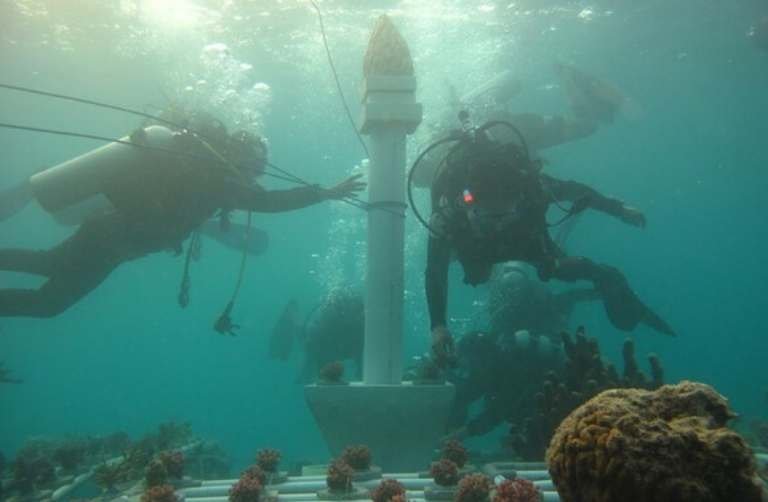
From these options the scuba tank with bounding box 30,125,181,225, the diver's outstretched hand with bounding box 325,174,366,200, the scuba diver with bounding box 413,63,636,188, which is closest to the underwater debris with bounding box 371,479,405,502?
the diver's outstretched hand with bounding box 325,174,366,200

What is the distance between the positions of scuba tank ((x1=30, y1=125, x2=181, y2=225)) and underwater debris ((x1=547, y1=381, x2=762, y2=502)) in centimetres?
704

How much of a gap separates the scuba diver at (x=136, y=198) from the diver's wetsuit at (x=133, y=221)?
1 centimetres

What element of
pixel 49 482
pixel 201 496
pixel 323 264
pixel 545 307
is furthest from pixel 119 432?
pixel 323 264

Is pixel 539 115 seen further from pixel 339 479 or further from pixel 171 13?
pixel 171 13

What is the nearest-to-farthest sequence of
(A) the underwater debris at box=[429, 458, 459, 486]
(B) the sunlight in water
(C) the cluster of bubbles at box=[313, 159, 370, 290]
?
(A) the underwater debris at box=[429, 458, 459, 486] < (B) the sunlight in water < (C) the cluster of bubbles at box=[313, 159, 370, 290]

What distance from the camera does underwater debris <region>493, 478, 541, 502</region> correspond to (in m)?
4.21

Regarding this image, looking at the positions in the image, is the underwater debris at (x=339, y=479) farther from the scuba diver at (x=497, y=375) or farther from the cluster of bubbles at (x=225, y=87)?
the cluster of bubbles at (x=225, y=87)

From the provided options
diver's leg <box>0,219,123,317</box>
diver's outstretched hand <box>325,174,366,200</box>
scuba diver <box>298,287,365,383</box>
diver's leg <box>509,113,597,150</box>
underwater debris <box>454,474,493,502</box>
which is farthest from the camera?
diver's leg <box>509,113,597,150</box>

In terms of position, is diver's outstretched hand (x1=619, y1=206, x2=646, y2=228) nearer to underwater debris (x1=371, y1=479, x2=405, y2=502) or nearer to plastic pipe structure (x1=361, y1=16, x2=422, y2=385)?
plastic pipe structure (x1=361, y1=16, x2=422, y2=385)

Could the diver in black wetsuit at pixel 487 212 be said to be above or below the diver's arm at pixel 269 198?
below

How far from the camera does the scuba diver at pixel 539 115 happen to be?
15.4m

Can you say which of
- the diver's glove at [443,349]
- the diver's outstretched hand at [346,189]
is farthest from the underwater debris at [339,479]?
the diver's outstretched hand at [346,189]

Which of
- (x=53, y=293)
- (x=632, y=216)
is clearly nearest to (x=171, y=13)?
(x=53, y=293)

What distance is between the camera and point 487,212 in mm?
6715
